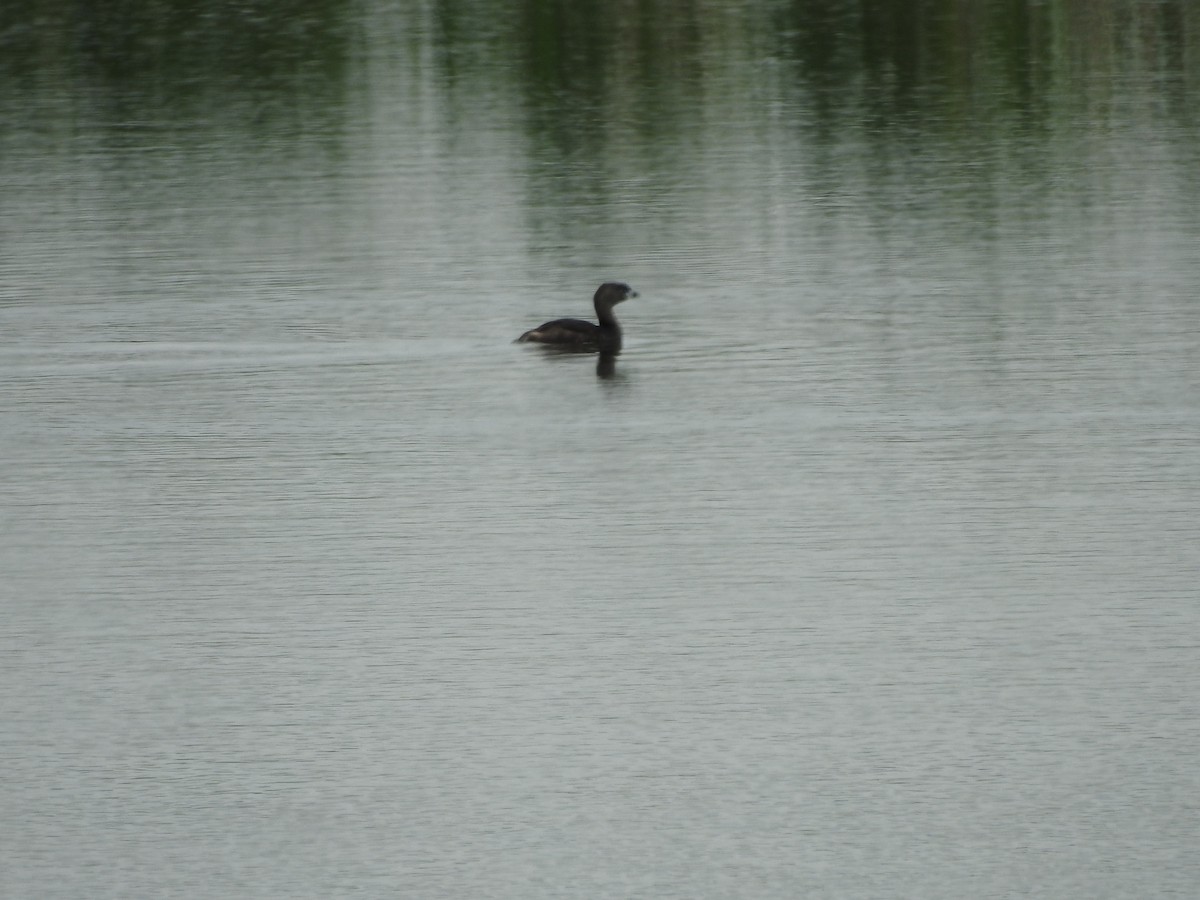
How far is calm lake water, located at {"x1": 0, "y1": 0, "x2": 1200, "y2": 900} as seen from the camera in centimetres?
855

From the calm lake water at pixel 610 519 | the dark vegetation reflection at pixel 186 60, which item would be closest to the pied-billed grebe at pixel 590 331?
the calm lake water at pixel 610 519

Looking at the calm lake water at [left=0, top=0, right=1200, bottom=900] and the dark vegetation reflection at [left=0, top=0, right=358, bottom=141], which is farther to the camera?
the dark vegetation reflection at [left=0, top=0, right=358, bottom=141]

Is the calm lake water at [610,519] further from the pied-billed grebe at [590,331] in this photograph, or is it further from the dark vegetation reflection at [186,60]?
the dark vegetation reflection at [186,60]

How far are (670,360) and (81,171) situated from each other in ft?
38.9

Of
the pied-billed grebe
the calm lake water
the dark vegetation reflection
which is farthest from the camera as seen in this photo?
the dark vegetation reflection

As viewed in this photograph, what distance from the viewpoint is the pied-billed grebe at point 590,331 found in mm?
17531

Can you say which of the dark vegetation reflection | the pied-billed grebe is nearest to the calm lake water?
the pied-billed grebe

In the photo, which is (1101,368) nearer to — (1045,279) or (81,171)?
(1045,279)

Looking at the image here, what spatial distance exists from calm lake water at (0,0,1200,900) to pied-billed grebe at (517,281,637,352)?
147mm

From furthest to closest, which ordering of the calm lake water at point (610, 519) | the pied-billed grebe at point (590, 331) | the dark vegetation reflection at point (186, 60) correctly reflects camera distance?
the dark vegetation reflection at point (186, 60) < the pied-billed grebe at point (590, 331) < the calm lake water at point (610, 519)

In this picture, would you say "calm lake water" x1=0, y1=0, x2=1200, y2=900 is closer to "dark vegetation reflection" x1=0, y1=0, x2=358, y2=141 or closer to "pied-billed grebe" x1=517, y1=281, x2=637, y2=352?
"pied-billed grebe" x1=517, y1=281, x2=637, y2=352

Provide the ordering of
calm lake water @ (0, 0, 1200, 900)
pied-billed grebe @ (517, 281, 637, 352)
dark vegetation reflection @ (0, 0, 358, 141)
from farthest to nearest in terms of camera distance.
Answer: dark vegetation reflection @ (0, 0, 358, 141)
pied-billed grebe @ (517, 281, 637, 352)
calm lake water @ (0, 0, 1200, 900)

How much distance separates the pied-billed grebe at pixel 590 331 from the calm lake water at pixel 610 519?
147mm

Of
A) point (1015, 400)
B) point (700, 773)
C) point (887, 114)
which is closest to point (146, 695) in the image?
point (700, 773)
